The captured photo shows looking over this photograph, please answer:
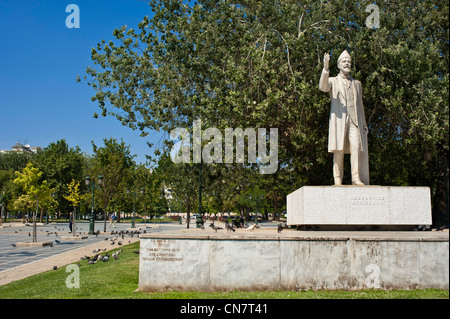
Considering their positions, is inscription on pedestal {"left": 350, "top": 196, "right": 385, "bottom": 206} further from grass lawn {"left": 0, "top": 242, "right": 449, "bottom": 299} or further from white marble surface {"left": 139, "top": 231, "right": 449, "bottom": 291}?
grass lawn {"left": 0, "top": 242, "right": 449, "bottom": 299}

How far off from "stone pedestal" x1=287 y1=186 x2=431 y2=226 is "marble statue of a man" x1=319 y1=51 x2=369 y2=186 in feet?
2.76

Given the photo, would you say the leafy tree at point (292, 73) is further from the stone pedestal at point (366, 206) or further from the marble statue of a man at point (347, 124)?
the stone pedestal at point (366, 206)

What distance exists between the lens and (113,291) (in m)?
7.48

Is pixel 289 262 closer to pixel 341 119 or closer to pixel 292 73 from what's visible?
pixel 341 119

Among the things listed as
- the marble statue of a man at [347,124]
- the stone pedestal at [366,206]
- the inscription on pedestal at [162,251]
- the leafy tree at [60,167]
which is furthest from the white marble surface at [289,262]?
the leafy tree at [60,167]

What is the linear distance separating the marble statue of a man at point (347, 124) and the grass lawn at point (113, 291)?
334cm

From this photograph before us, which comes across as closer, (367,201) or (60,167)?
(367,201)

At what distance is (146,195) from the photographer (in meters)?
46.1

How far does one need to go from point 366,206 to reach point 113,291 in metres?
5.49

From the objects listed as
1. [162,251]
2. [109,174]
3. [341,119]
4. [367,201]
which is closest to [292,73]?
[341,119]
